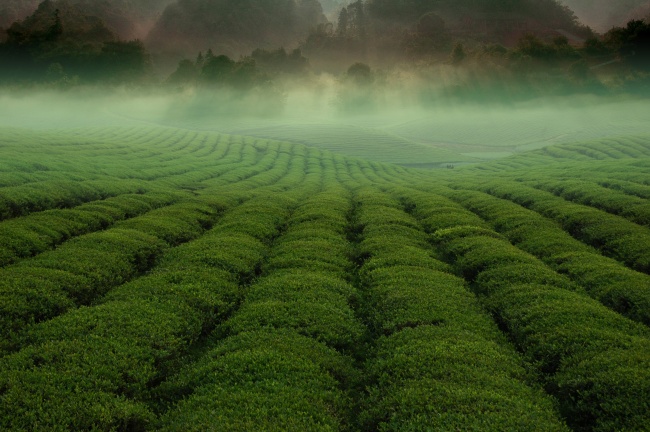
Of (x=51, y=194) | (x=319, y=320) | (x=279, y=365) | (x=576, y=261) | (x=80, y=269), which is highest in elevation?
(x=51, y=194)

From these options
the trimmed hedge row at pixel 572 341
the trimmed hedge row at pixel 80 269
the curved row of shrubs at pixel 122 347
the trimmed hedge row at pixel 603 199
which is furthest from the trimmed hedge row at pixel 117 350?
the trimmed hedge row at pixel 603 199

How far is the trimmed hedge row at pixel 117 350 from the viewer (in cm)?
1108

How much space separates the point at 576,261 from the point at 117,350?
24.5 m

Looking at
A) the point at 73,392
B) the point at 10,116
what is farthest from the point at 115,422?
the point at 10,116

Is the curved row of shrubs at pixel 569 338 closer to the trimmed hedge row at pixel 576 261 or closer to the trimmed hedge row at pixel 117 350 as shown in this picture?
the trimmed hedge row at pixel 576 261

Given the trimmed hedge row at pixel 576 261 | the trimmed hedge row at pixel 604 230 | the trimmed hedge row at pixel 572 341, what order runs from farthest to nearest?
the trimmed hedge row at pixel 604 230, the trimmed hedge row at pixel 576 261, the trimmed hedge row at pixel 572 341

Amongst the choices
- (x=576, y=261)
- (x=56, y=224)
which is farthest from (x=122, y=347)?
(x=576, y=261)

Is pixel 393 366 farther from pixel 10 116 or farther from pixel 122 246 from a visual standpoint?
pixel 10 116

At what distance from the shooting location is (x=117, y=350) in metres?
14.0

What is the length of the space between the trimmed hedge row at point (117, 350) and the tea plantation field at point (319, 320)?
2.7 inches

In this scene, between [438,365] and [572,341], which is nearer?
[438,365]

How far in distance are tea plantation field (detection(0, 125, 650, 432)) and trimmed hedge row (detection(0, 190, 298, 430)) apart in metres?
0.07

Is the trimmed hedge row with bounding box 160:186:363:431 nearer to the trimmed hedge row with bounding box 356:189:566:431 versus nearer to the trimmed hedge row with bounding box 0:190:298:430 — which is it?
the trimmed hedge row with bounding box 0:190:298:430

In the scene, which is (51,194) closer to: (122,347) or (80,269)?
(80,269)
